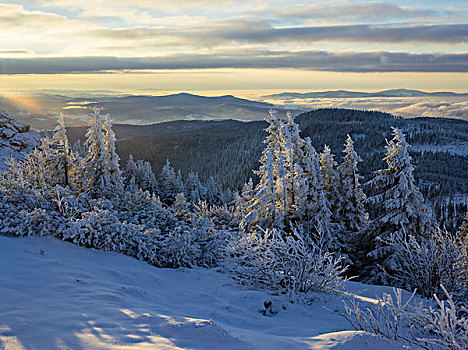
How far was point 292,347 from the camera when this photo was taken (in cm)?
577

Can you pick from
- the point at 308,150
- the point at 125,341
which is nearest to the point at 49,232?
the point at 125,341

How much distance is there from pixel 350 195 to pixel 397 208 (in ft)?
12.6

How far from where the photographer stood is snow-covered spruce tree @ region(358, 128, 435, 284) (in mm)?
17359

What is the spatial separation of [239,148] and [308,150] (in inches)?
6875

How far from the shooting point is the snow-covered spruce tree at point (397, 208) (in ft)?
57.0

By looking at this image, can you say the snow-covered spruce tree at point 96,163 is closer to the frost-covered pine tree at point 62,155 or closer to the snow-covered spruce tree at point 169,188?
the frost-covered pine tree at point 62,155

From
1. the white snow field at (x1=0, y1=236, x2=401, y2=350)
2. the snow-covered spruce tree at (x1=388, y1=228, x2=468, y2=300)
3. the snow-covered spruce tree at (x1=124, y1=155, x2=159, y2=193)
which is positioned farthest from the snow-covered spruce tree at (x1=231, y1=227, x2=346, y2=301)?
the snow-covered spruce tree at (x1=124, y1=155, x2=159, y2=193)

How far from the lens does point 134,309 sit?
704 cm

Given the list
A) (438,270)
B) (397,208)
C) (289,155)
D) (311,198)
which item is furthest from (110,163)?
(438,270)

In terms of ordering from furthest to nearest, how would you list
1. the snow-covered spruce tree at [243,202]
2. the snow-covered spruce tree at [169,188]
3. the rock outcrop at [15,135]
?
the rock outcrop at [15,135]
the snow-covered spruce tree at [169,188]
the snow-covered spruce tree at [243,202]

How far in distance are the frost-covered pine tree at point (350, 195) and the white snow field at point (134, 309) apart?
9.73 metres

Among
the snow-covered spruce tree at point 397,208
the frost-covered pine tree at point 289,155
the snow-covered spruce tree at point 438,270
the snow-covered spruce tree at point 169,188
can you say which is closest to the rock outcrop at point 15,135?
the snow-covered spruce tree at point 169,188

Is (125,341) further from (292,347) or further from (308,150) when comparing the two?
(308,150)

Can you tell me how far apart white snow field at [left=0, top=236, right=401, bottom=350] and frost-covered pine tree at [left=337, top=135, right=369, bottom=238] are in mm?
9726
